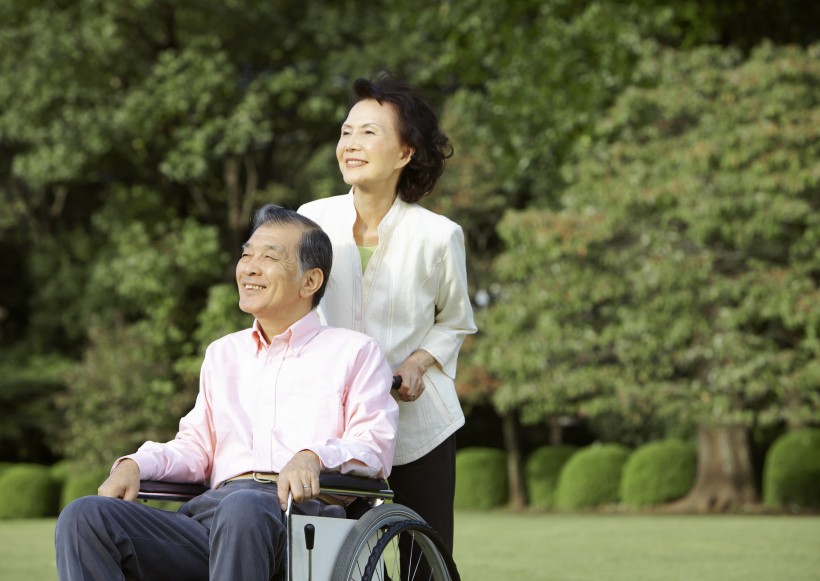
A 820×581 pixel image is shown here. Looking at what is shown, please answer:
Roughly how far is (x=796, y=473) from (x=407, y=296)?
13280mm

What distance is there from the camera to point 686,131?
14.2 m

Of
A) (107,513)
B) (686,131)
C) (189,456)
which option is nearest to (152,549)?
(107,513)

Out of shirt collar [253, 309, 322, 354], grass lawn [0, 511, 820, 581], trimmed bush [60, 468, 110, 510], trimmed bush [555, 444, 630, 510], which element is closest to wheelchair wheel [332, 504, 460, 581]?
shirt collar [253, 309, 322, 354]

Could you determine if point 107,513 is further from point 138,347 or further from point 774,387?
point 138,347

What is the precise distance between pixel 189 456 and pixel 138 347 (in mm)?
14331

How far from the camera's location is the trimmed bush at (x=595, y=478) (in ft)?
54.6

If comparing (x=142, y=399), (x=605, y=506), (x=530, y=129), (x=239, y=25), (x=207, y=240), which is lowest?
(x=605, y=506)

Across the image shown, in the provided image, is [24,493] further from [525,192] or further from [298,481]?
[298,481]

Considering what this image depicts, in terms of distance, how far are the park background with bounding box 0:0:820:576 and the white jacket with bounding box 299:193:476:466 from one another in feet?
33.7

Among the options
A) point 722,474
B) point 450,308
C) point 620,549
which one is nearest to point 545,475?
point 722,474

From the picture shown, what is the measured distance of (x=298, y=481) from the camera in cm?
252

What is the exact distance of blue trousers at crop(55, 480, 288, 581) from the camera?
245cm

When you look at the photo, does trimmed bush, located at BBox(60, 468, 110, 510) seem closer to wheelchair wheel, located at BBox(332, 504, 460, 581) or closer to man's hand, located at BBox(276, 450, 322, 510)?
wheelchair wheel, located at BBox(332, 504, 460, 581)

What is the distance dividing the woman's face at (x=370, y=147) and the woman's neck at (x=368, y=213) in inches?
0.8
